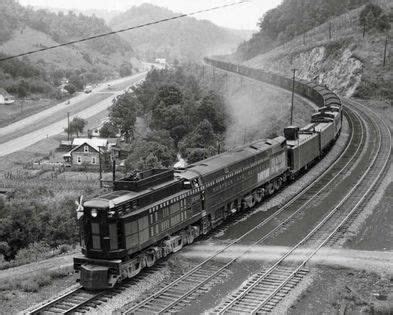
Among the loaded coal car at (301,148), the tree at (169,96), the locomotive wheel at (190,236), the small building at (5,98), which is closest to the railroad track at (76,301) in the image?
the locomotive wheel at (190,236)

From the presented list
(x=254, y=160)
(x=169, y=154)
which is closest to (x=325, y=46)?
(x=169, y=154)

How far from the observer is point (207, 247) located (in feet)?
86.7

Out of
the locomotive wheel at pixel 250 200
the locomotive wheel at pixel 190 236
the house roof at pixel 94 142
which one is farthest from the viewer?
the house roof at pixel 94 142

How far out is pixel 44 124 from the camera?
128125mm

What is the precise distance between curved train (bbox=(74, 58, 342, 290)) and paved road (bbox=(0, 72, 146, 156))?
79.0 meters

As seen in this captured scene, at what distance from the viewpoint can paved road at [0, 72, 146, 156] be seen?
11119cm

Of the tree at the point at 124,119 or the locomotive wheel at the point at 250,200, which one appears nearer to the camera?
the locomotive wheel at the point at 250,200

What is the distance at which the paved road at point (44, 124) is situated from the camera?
111m

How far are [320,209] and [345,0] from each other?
5535 inches

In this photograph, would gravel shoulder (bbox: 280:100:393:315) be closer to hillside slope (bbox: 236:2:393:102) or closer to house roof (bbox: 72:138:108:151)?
hillside slope (bbox: 236:2:393:102)

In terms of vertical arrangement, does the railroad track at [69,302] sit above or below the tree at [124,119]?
above

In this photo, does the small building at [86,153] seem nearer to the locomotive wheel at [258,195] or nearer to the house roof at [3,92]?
the locomotive wheel at [258,195]

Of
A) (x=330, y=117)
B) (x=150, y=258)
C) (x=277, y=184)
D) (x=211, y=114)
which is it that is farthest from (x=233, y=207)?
(x=211, y=114)

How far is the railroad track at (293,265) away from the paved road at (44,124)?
8194 cm
